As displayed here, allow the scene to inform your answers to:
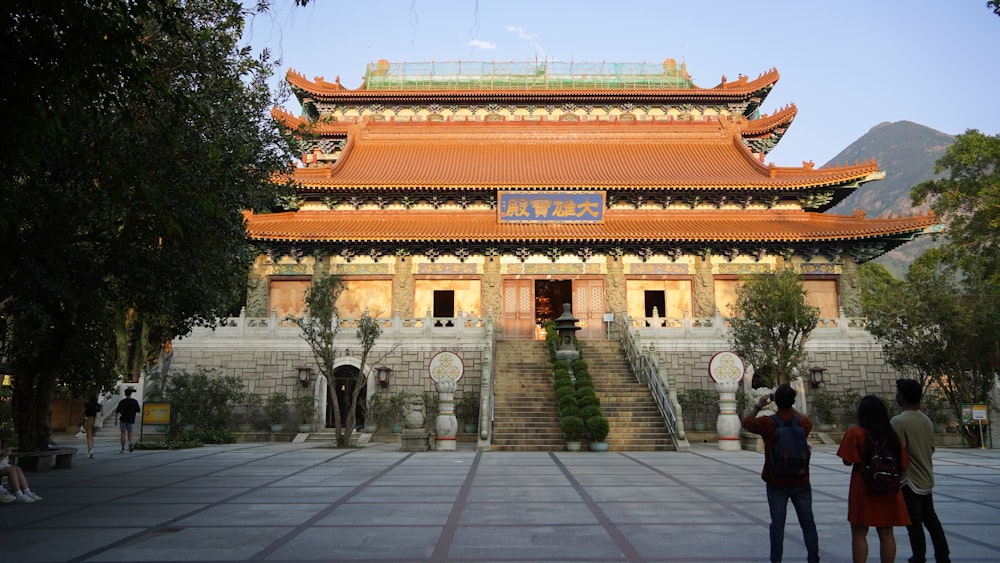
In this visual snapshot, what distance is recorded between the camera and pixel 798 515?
4.81m

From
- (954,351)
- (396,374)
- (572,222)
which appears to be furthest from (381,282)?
(954,351)

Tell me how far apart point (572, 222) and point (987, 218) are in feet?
50.4

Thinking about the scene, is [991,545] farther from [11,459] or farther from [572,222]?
[572,222]

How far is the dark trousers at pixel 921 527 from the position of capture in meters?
4.86

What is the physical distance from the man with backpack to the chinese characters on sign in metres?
19.8

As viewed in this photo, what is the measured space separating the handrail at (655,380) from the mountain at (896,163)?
105 m

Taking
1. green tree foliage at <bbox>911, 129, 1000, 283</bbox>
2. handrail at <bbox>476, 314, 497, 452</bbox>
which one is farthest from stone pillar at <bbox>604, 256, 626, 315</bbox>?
green tree foliage at <bbox>911, 129, 1000, 283</bbox>

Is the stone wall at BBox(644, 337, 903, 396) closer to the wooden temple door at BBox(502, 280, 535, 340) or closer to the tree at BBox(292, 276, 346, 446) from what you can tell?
the wooden temple door at BBox(502, 280, 535, 340)

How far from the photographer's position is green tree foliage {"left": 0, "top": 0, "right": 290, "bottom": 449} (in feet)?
18.6

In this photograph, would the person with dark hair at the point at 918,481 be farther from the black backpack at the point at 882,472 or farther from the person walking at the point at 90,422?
the person walking at the point at 90,422

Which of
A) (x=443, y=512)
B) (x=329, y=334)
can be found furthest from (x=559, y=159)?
(x=443, y=512)

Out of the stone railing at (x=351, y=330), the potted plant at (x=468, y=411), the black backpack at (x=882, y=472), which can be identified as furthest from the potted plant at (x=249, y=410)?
the black backpack at (x=882, y=472)

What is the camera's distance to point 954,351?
17.3 metres

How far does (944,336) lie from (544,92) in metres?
19.0
